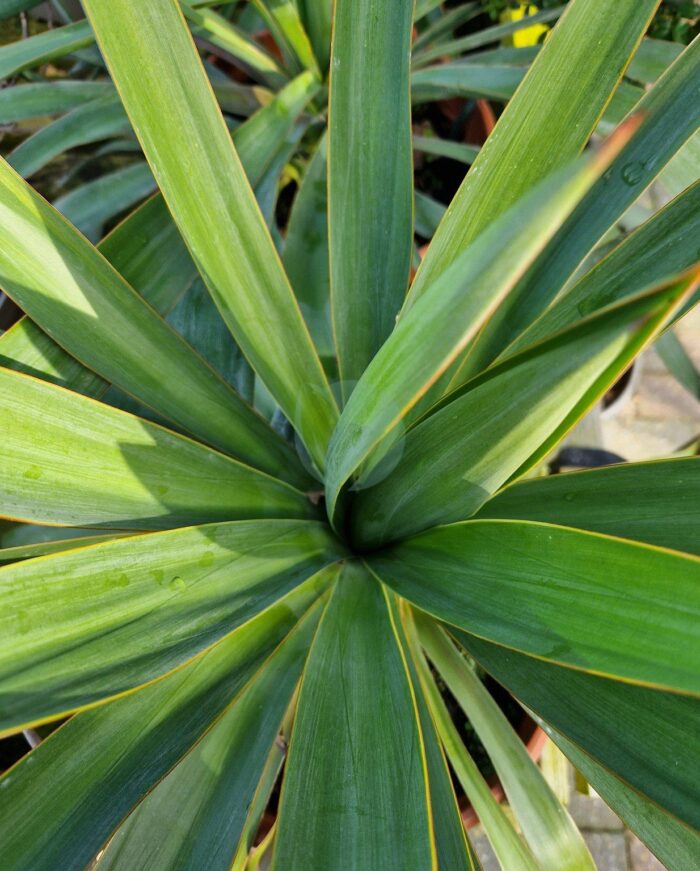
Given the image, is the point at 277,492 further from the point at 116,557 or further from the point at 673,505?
the point at 673,505

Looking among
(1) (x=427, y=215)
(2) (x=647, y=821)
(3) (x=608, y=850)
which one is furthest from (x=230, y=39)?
(3) (x=608, y=850)

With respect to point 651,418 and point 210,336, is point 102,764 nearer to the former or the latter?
point 210,336

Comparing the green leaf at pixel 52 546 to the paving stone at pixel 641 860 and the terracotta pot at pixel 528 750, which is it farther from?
the paving stone at pixel 641 860

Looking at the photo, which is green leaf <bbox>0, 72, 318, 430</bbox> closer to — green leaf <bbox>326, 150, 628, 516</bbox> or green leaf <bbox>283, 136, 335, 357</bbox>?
green leaf <bbox>283, 136, 335, 357</bbox>

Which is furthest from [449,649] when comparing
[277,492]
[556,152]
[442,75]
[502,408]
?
[442,75]

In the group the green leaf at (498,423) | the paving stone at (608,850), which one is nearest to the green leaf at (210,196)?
the green leaf at (498,423)
